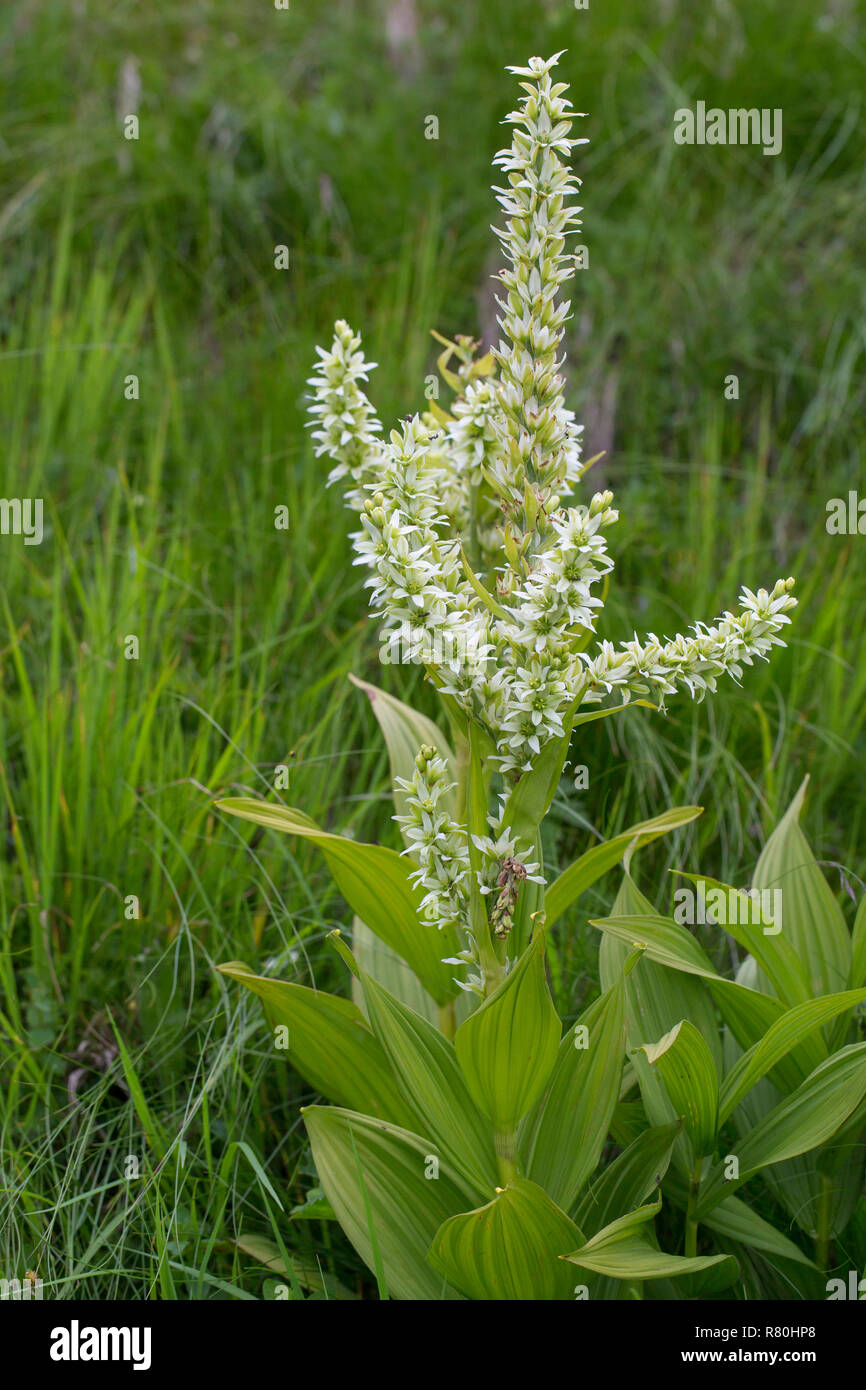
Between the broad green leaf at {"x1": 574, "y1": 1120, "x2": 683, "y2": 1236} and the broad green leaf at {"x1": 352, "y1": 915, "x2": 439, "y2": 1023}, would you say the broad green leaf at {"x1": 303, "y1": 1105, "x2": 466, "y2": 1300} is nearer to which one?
the broad green leaf at {"x1": 574, "y1": 1120, "x2": 683, "y2": 1236}

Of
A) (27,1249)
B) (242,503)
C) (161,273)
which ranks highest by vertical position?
(161,273)

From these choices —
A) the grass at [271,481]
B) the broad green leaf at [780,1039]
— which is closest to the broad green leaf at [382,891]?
the grass at [271,481]

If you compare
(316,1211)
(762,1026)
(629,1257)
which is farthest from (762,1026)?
(316,1211)

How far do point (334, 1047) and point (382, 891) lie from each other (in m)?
0.31

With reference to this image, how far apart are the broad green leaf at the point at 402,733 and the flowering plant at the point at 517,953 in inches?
6.0

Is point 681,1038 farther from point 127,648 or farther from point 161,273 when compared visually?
point 161,273

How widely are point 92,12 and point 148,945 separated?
5118 mm

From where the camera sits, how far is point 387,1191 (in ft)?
6.63

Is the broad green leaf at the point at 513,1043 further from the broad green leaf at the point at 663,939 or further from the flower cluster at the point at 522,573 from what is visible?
the broad green leaf at the point at 663,939

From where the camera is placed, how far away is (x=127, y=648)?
3082 mm

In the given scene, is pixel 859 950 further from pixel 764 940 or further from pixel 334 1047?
pixel 334 1047

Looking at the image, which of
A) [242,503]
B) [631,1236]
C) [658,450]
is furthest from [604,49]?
[631,1236]

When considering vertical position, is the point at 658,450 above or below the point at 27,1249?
above

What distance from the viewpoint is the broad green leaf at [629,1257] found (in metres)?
1.80
